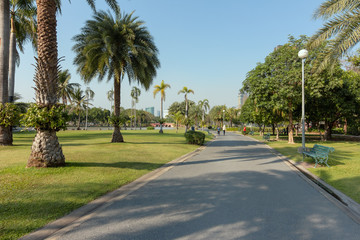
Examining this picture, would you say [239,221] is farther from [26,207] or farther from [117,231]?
[26,207]

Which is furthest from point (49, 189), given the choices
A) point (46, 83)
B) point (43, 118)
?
point (46, 83)

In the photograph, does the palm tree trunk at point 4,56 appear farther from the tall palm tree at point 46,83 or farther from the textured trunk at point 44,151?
the textured trunk at point 44,151

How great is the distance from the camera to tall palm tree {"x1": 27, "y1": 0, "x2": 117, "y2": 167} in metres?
7.15

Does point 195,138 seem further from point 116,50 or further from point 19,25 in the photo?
point 19,25

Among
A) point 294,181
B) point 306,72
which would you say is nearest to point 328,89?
point 306,72

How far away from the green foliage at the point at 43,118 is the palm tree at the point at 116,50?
8888 millimetres

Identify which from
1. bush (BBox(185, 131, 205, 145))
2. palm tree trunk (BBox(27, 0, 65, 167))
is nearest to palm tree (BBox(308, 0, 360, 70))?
bush (BBox(185, 131, 205, 145))

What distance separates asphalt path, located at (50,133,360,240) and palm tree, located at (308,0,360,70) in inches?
304

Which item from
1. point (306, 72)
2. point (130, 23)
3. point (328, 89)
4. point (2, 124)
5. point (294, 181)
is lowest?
point (294, 181)

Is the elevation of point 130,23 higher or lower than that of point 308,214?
higher

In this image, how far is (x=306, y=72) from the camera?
60.6 feet

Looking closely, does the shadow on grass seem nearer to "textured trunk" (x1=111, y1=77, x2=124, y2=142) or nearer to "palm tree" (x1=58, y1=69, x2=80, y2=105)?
"textured trunk" (x1=111, y1=77, x2=124, y2=142)

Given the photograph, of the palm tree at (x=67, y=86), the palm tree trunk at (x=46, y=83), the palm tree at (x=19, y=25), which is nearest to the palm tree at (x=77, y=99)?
the palm tree at (x=67, y=86)

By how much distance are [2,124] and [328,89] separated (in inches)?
1025
